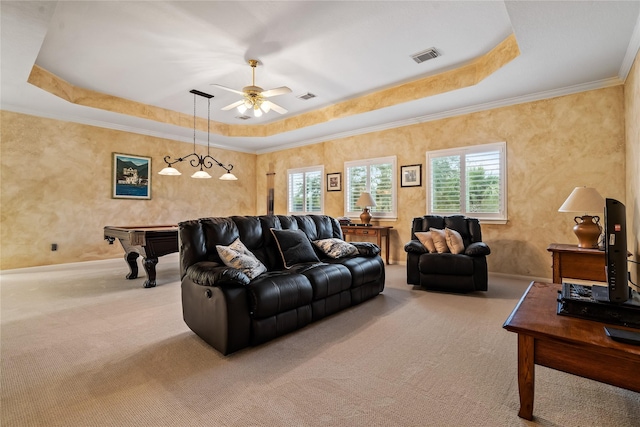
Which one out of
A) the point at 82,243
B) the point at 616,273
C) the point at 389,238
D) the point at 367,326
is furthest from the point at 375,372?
the point at 82,243

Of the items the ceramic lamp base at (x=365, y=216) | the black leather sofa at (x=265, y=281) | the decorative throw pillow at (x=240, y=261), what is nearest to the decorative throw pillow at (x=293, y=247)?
the black leather sofa at (x=265, y=281)

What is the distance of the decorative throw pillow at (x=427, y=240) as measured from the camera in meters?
4.27

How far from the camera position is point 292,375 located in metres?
2.03

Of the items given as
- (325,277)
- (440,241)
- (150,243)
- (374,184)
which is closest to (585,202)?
(440,241)

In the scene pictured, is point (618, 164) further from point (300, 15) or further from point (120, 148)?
point (120, 148)

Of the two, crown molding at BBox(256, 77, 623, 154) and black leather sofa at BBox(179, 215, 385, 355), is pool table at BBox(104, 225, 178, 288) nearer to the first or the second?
black leather sofa at BBox(179, 215, 385, 355)

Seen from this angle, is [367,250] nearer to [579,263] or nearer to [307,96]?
[579,263]

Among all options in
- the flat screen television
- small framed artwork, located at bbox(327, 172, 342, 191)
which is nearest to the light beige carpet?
the flat screen television

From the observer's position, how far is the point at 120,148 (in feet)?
21.2

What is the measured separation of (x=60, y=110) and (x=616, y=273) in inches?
297

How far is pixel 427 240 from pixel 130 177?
616 cm

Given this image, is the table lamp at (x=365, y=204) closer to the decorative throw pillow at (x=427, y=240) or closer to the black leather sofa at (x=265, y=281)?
the decorative throw pillow at (x=427, y=240)

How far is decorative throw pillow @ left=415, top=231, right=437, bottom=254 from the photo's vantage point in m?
4.27

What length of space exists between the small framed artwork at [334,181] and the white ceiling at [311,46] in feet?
6.55
